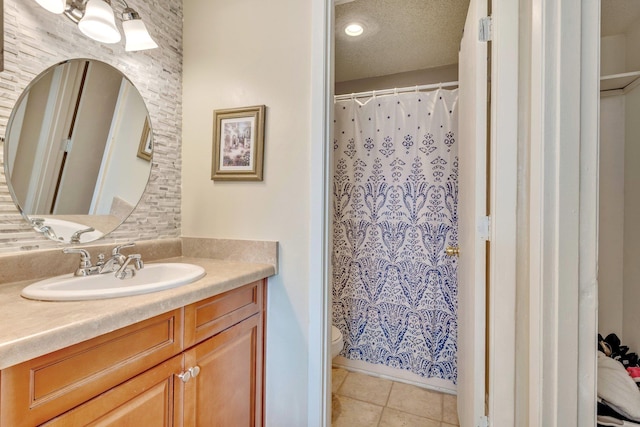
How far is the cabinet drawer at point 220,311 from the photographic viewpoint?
98 cm

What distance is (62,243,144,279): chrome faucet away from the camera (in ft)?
3.43

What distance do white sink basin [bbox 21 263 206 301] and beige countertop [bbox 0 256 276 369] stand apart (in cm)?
2

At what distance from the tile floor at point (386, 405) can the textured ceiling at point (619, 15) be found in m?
2.19

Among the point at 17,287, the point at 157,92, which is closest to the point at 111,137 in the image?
the point at 157,92

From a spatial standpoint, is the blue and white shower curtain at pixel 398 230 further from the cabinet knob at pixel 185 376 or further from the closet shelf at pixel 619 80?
the cabinet knob at pixel 185 376

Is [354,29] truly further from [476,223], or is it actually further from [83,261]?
[83,261]

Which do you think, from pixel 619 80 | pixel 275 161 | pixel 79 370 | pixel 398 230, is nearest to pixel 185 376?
pixel 79 370

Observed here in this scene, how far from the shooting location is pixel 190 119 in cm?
157

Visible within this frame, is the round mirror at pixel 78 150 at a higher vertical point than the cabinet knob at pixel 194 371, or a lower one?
higher

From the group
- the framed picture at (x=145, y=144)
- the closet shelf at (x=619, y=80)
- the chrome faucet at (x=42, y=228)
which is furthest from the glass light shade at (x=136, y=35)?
the closet shelf at (x=619, y=80)

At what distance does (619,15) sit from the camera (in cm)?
139

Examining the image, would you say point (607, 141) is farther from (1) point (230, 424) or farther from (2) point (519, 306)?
(1) point (230, 424)

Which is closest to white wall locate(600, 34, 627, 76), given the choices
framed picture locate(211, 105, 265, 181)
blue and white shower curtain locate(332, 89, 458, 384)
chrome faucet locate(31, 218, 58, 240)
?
blue and white shower curtain locate(332, 89, 458, 384)

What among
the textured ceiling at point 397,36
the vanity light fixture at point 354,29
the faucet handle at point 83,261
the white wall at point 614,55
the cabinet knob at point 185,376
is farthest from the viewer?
the vanity light fixture at point 354,29
